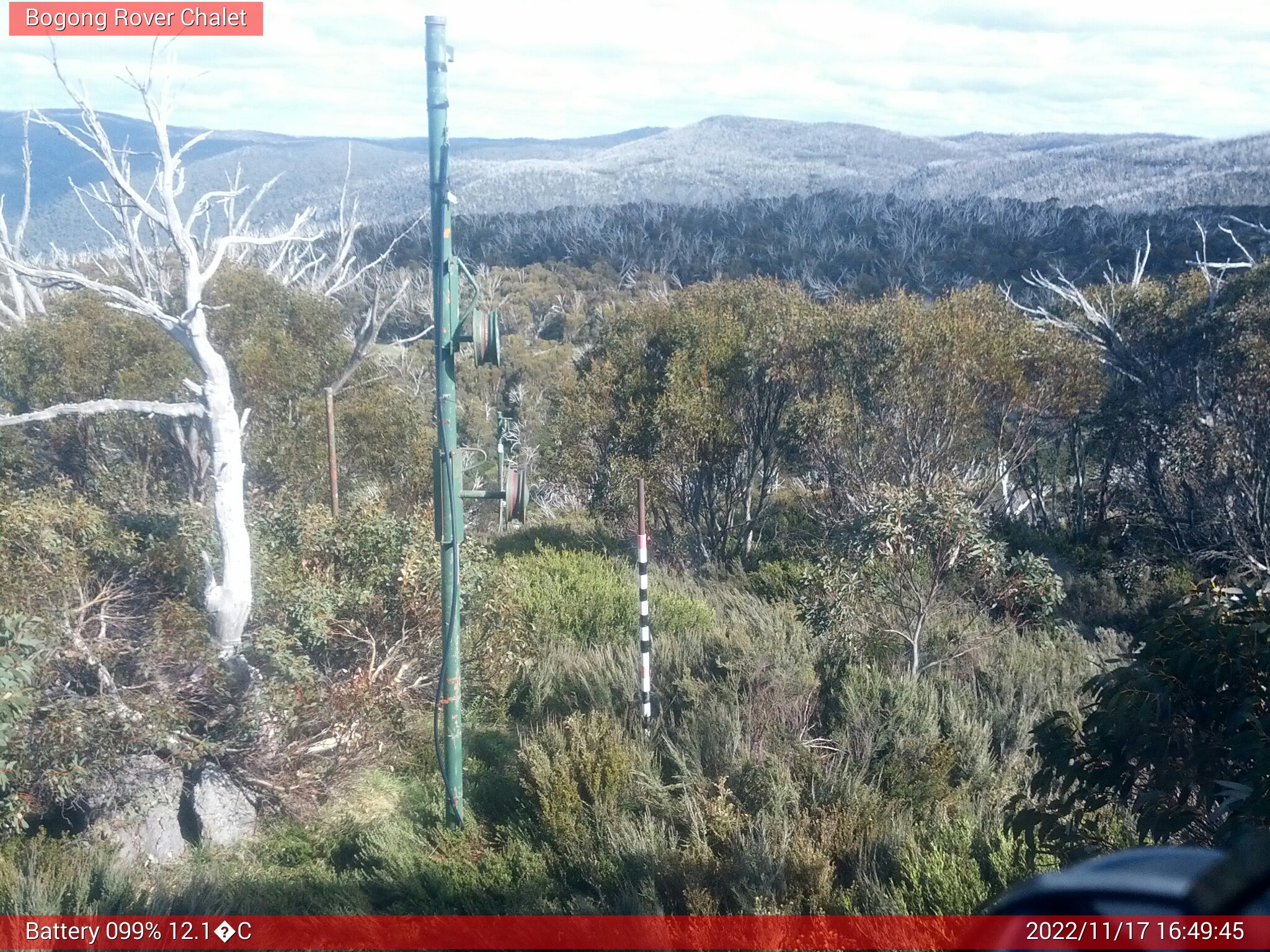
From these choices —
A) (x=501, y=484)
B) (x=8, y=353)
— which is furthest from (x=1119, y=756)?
(x=8, y=353)

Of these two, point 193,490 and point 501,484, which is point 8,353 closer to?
point 193,490

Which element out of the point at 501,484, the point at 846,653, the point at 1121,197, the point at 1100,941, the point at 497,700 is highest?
the point at 1121,197

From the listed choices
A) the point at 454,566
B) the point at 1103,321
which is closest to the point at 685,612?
the point at 454,566

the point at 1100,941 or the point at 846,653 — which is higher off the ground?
the point at 1100,941

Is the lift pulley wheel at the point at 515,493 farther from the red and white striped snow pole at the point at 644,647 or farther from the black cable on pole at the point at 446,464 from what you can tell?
the red and white striped snow pole at the point at 644,647

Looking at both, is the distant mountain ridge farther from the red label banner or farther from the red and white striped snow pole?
the red label banner

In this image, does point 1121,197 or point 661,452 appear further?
point 1121,197

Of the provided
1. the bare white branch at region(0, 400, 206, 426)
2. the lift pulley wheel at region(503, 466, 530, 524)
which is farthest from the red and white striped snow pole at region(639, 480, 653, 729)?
the bare white branch at region(0, 400, 206, 426)

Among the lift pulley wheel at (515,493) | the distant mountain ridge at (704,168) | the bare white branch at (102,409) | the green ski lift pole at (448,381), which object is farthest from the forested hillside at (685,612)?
the distant mountain ridge at (704,168)
